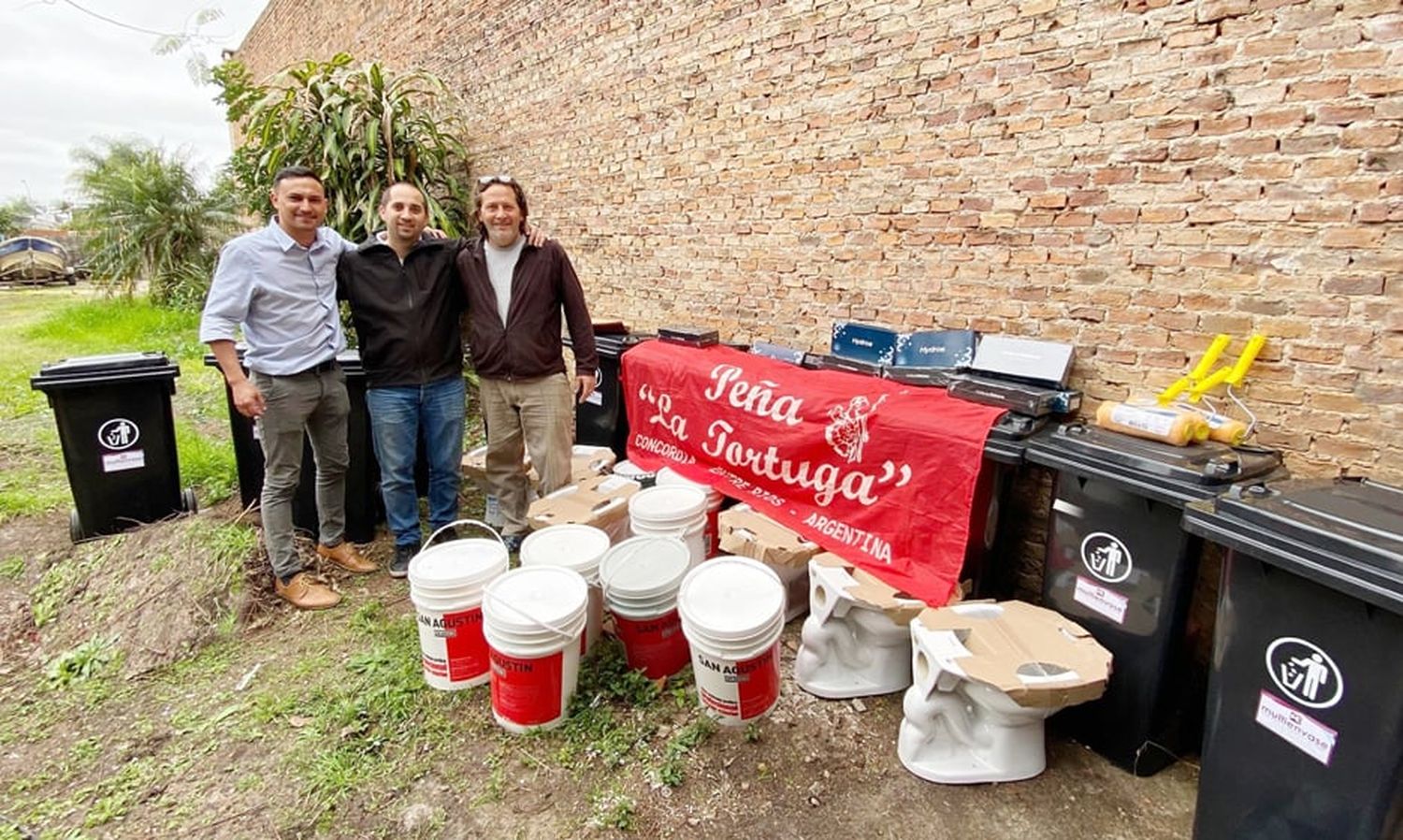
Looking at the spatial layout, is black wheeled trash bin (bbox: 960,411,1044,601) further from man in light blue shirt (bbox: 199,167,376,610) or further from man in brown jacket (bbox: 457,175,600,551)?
man in light blue shirt (bbox: 199,167,376,610)

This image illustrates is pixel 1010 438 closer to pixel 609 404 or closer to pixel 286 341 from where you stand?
pixel 609 404

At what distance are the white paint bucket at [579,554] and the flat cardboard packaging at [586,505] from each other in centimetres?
19

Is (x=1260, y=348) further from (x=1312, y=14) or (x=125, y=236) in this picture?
(x=125, y=236)

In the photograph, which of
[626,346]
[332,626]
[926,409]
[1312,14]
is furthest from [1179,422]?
[332,626]

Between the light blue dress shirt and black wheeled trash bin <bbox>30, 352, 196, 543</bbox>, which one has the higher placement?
the light blue dress shirt

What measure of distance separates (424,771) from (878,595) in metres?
1.60

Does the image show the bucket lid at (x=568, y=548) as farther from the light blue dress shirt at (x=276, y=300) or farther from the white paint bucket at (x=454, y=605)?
the light blue dress shirt at (x=276, y=300)

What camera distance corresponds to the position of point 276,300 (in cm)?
272

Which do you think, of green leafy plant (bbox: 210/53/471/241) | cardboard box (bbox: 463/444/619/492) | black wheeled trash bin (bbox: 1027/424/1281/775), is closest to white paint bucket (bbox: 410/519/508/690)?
cardboard box (bbox: 463/444/619/492)

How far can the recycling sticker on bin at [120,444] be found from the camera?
128 inches

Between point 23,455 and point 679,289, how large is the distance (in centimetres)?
501

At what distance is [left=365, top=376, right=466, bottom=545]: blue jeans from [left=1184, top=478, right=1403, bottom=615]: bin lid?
2925mm

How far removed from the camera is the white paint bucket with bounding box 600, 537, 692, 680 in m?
2.33

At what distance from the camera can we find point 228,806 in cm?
196
